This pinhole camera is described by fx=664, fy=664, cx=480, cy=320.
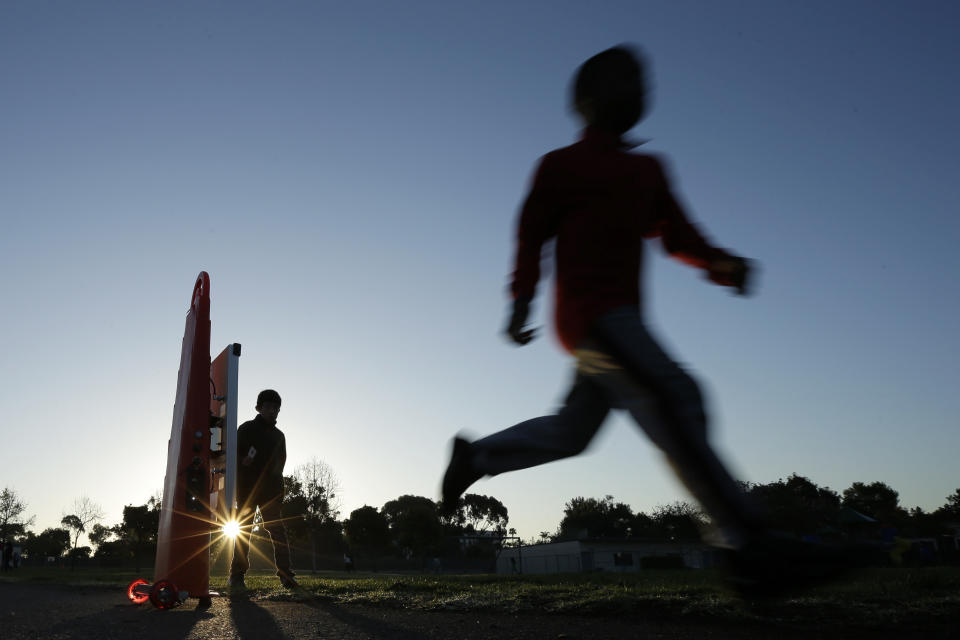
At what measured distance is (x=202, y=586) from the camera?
4.64m

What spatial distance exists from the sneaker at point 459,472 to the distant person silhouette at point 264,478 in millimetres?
4582

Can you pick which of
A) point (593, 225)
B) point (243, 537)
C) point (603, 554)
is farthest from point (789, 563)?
point (603, 554)

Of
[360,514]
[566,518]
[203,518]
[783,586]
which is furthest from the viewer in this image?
[566,518]

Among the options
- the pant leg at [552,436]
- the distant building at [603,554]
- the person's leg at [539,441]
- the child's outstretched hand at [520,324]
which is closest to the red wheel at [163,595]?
the person's leg at [539,441]

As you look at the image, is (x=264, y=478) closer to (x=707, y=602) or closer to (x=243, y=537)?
(x=243, y=537)

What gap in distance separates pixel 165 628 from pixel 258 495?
294cm

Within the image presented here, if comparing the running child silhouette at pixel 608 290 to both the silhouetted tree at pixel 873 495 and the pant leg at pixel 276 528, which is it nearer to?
the pant leg at pixel 276 528

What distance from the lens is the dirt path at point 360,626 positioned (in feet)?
10.5

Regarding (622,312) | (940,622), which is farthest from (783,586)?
(940,622)

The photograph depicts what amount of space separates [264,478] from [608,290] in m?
5.53

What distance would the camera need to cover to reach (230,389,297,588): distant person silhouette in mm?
6488

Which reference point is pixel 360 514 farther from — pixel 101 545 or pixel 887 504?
pixel 887 504

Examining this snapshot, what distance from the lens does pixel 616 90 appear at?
95.0 inches

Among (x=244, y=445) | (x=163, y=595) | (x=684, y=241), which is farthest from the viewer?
(x=244, y=445)
